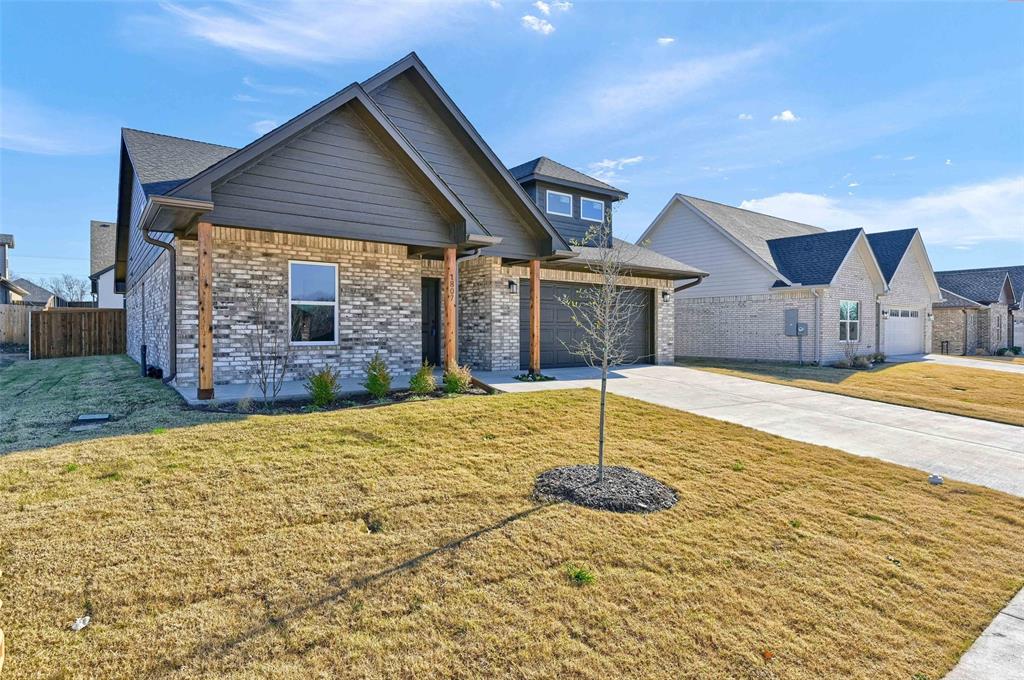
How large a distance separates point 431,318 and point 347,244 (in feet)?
11.8

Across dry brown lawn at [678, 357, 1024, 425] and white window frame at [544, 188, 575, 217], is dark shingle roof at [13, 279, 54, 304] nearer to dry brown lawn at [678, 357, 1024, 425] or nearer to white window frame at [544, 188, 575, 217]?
white window frame at [544, 188, 575, 217]

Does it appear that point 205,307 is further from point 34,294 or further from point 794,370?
point 34,294

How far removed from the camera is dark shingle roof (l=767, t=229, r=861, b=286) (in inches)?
749

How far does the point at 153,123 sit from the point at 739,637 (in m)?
18.1

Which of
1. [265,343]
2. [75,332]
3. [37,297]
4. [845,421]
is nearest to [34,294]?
[37,297]

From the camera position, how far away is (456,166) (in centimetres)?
1202

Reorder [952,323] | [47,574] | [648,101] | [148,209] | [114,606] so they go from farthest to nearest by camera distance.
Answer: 1. [952,323]
2. [648,101]
3. [148,209]
4. [47,574]
5. [114,606]

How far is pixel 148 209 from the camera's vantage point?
7457mm

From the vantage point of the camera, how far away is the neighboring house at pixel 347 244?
26.8 feet

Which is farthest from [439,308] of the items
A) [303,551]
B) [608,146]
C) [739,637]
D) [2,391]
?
[739,637]

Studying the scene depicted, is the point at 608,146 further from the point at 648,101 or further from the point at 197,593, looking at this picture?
the point at 197,593

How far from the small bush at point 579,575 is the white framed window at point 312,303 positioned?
8.15 meters

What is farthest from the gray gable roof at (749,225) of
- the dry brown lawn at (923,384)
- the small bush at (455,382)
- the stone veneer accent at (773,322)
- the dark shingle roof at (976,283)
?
the small bush at (455,382)

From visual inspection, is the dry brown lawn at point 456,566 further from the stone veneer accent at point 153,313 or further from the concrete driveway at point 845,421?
the stone veneer accent at point 153,313
